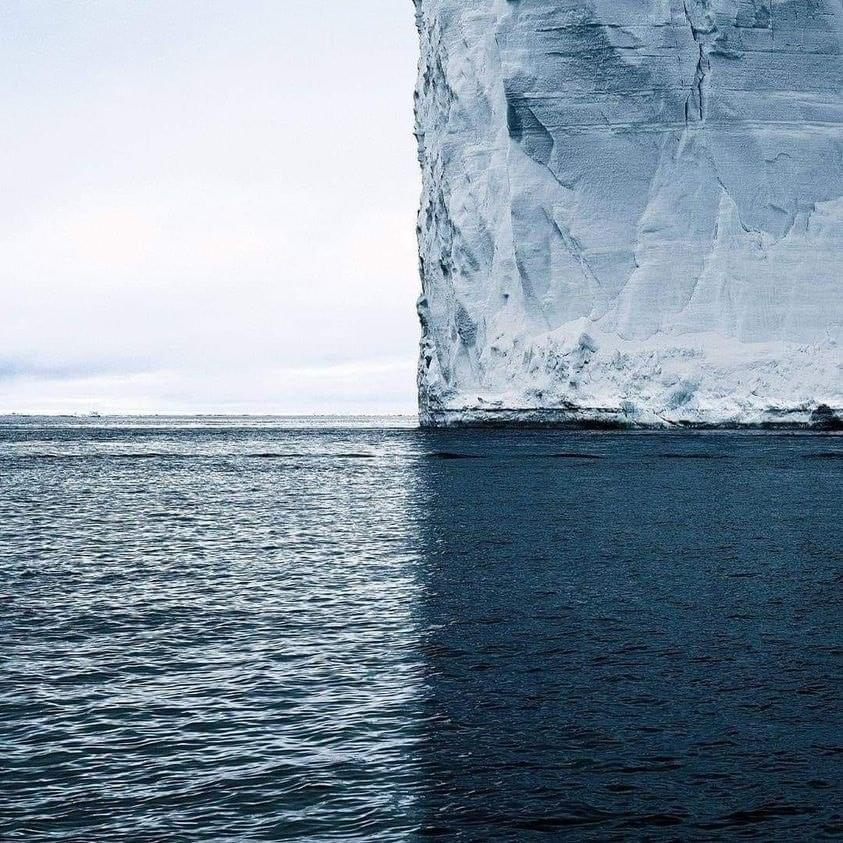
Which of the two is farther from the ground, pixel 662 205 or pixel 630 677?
pixel 662 205

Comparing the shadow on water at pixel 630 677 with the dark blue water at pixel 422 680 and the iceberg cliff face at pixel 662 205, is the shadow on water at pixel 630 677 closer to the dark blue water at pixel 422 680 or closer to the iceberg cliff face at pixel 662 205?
the dark blue water at pixel 422 680

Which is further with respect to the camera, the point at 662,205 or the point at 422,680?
the point at 662,205

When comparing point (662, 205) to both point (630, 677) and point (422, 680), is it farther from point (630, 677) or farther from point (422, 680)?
point (422, 680)

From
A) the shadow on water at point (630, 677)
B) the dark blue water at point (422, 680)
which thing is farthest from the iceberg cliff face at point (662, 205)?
the dark blue water at point (422, 680)

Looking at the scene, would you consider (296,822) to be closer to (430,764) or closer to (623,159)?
(430,764)

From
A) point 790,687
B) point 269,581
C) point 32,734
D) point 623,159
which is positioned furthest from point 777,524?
point 623,159

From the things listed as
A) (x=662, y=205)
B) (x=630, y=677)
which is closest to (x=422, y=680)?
(x=630, y=677)
